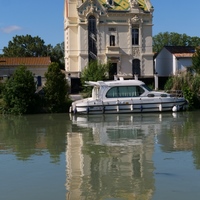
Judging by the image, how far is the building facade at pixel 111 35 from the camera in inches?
1937

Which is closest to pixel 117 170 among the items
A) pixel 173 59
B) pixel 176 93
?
pixel 176 93

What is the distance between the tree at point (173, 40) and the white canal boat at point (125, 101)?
61.0 m

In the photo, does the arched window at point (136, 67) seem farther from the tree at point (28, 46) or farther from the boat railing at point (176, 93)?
the tree at point (28, 46)

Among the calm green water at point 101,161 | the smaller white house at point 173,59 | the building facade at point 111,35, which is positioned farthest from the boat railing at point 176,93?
the building facade at point 111,35

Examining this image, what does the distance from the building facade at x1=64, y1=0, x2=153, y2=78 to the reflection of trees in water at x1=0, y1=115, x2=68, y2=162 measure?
20.2 meters

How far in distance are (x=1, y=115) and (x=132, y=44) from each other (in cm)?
2264

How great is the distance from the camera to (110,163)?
45.2 ft

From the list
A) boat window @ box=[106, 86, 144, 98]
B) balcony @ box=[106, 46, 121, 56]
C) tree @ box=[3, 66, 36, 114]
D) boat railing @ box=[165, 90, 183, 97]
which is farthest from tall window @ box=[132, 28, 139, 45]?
tree @ box=[3, 66, 36, 114]

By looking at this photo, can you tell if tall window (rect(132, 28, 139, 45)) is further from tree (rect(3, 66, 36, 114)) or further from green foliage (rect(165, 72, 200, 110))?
tree (rect(3, 66, 36, 114))

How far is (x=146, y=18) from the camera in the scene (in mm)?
50781

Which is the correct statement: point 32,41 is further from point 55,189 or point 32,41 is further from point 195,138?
point 55,189

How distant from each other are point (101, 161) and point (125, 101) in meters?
17.1

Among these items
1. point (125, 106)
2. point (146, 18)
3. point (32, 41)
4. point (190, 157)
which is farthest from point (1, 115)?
point (32, 41)

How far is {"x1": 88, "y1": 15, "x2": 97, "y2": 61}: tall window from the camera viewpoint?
162ft
